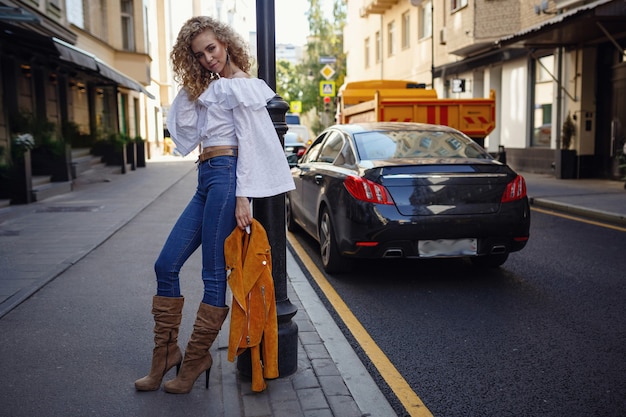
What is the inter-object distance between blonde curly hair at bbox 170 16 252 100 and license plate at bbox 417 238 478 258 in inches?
117

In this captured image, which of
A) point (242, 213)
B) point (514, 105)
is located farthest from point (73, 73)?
point (242, 213)

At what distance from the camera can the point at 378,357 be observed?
4.22 m

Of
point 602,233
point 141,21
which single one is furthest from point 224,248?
point 141,21

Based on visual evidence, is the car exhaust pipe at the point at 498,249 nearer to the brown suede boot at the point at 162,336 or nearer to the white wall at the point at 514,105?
the brown suede boot at the point at 162,336

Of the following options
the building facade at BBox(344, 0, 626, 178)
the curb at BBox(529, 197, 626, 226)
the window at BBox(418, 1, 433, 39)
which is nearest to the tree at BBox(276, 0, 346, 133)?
the building facade at BBox(344, 0, 626, 178)

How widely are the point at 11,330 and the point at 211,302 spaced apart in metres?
1.98

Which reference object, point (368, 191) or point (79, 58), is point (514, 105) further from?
point (368, 191)

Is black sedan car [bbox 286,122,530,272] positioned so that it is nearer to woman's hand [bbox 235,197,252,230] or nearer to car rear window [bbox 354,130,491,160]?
car rear window [bbox 354,130,491,160]

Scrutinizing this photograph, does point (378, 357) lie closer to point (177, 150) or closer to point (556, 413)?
point (556, 413)

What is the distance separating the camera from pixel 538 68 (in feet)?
65.4

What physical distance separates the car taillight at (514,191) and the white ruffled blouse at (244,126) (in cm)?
316

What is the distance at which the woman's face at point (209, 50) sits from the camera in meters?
3.37

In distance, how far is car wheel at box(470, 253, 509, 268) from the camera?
666 cm

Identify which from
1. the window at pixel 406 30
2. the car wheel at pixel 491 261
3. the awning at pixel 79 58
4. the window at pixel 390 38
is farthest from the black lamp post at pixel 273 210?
the window at pixel 390 38
